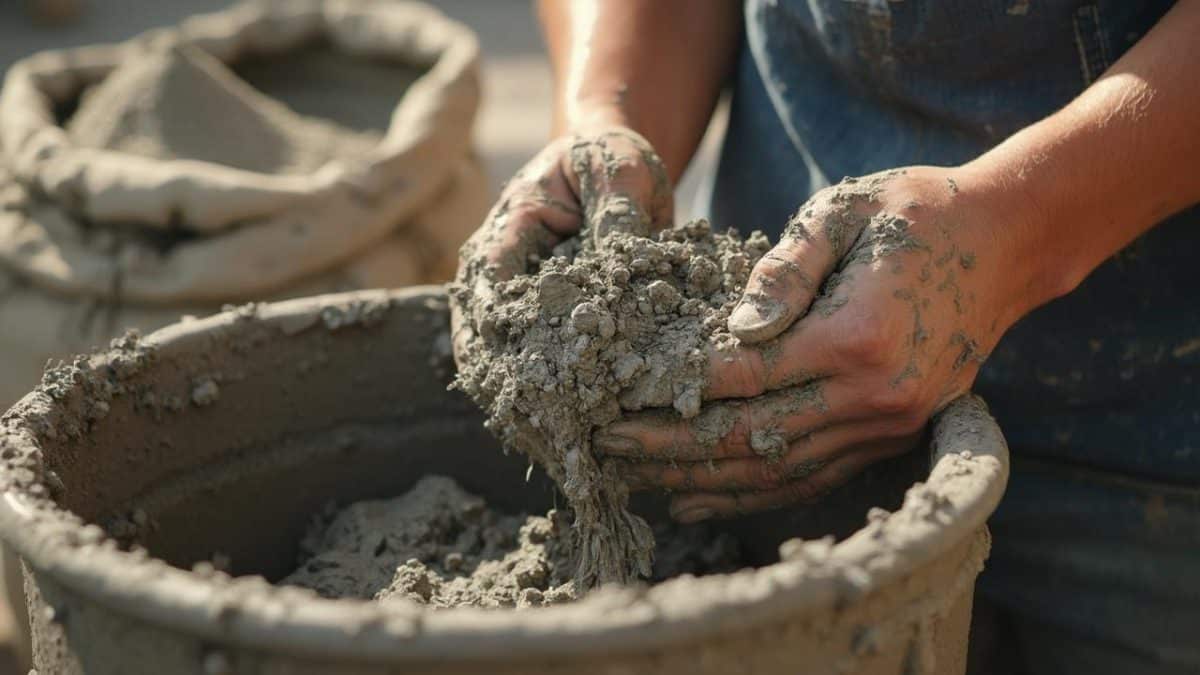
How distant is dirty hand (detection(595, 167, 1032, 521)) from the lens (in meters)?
1.28

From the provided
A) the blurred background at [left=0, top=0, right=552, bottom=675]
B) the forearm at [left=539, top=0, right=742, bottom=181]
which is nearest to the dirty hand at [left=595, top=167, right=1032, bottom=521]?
Answer: the forearm at [left=539, top=0, right=742, bottom=181]

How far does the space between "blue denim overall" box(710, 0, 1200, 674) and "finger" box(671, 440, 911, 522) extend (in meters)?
0.38

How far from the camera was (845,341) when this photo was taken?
126 centimetres

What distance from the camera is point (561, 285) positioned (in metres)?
1.37

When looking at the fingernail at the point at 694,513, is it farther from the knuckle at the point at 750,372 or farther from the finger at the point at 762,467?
the knuckle at the point at 750,372

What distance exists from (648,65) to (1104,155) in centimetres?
68

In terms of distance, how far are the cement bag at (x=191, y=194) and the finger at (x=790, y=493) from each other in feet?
4.62

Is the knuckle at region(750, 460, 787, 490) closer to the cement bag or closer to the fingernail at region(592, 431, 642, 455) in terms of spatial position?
the fingernail at region(592, 431, 642, 455)

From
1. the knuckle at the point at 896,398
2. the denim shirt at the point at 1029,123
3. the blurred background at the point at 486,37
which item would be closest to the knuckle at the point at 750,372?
the knuckle at the point at 896,398

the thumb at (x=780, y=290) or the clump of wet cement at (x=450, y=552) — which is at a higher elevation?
the thumb at (x=780, y=290)

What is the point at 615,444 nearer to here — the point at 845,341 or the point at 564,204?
the point at 845,341

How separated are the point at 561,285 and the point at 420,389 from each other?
46 cm

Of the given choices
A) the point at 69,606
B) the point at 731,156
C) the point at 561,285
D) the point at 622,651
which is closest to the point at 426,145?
the point at 731,156

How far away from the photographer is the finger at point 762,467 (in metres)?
1.34
